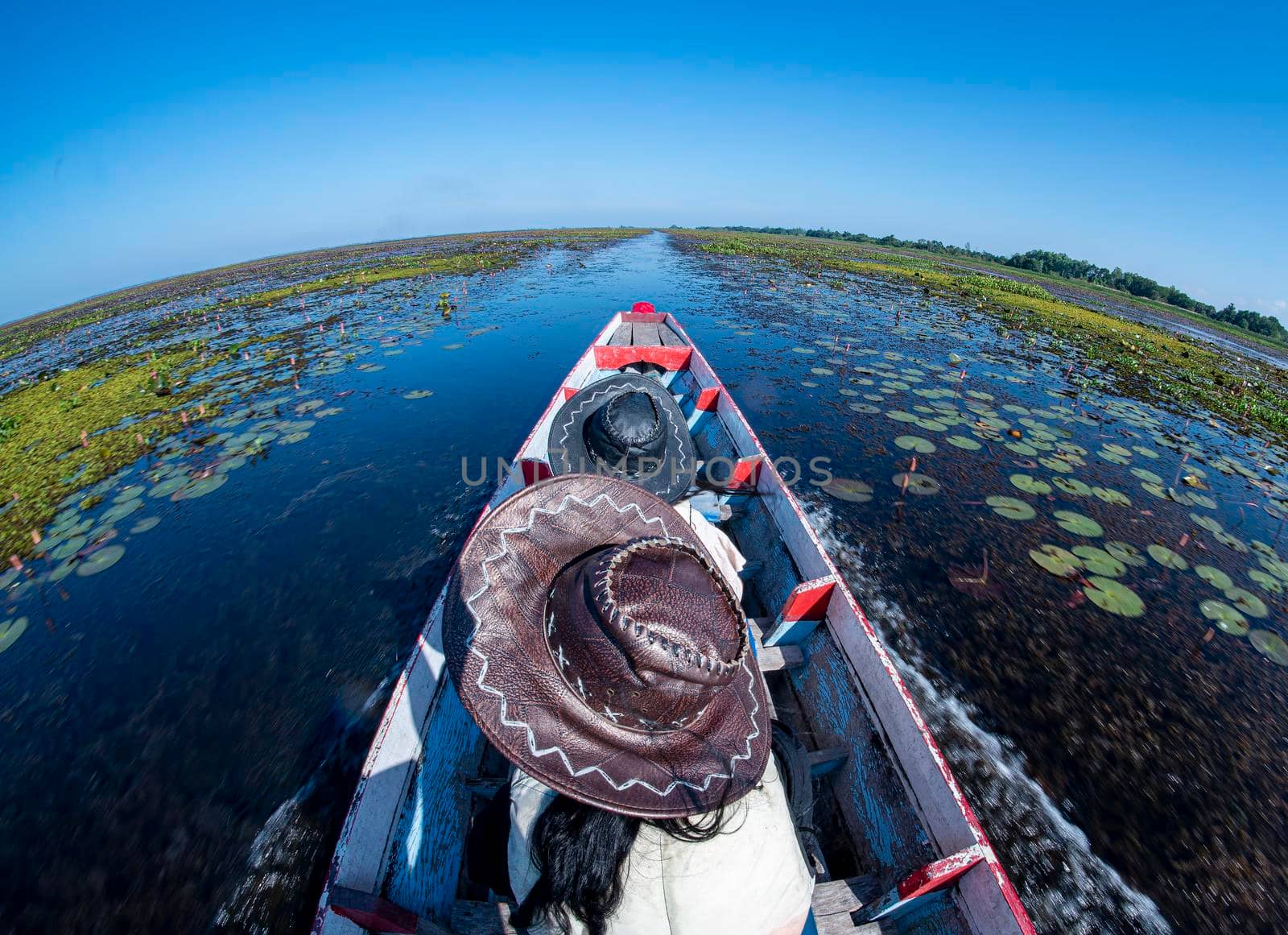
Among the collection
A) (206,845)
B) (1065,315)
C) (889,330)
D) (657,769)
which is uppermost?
(1065,315)

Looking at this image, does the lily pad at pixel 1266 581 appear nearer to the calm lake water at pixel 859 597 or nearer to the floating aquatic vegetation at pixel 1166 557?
the calm lake water at pixel 859 597


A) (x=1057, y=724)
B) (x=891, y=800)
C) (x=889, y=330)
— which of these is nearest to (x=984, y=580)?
(x=1057, y=724)

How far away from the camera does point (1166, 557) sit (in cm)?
642

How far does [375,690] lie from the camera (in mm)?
4746

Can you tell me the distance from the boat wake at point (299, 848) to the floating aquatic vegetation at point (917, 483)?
8543 mm

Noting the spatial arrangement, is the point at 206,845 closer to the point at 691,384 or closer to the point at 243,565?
the point at 243,565

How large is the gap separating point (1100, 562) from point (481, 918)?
8.43 meters

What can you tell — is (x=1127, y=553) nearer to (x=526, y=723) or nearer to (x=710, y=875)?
(x=710, y=875)

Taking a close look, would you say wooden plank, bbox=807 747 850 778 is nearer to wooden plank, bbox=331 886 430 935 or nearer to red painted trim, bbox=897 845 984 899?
red painted trim, bbox=897 845 984 899

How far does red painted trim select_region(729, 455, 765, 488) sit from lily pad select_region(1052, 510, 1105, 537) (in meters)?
5.45

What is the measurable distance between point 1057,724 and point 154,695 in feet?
31.2

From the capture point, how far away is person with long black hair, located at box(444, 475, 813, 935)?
1433mm

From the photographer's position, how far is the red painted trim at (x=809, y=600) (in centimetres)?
363

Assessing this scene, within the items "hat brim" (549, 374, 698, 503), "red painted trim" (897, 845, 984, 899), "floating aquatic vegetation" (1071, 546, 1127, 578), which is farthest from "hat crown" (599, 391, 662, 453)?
"floating aquatic vegetation" (1071, 546, 1127, 578)
